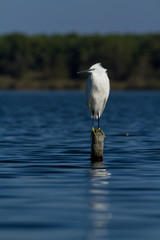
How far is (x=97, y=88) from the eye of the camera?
59.7ft

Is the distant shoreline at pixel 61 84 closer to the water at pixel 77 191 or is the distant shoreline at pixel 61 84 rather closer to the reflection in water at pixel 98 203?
the water at pixel 77 191

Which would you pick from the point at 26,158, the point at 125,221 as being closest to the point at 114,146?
the point at 26,158

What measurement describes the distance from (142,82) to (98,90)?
140399mm

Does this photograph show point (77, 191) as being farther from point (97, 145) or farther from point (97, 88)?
point (97, 88)

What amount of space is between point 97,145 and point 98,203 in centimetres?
581

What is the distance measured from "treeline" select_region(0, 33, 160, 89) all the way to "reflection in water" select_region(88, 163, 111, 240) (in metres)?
138

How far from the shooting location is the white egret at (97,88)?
17.9 metres

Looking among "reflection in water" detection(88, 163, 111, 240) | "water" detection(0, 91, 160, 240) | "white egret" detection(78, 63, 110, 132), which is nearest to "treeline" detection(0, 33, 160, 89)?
"water" detection(0, 91, 160, 240)

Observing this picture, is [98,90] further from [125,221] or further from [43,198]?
[125,221]

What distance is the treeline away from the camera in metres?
160

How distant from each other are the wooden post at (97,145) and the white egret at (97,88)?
0.49 m

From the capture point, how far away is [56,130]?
30.5 m

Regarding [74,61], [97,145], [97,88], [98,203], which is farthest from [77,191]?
[74,61]

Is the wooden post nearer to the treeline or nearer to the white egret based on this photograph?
the white egret
